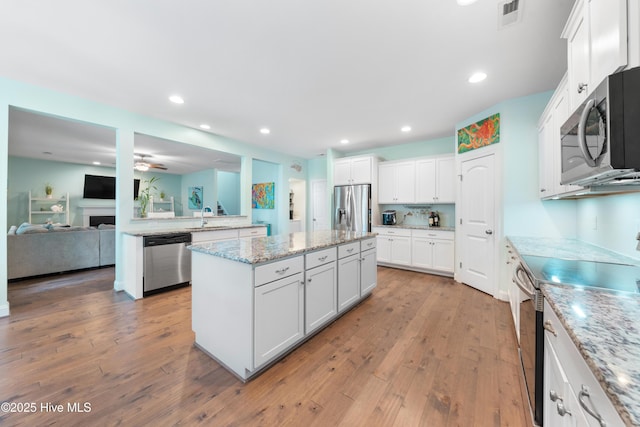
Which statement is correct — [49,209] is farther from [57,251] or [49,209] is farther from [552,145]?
[552,145]

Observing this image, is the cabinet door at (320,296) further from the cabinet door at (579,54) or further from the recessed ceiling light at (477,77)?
the recessed ceiling light at (477,77)

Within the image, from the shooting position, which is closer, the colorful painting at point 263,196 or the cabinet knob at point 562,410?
the cabinet knob at point 562,410

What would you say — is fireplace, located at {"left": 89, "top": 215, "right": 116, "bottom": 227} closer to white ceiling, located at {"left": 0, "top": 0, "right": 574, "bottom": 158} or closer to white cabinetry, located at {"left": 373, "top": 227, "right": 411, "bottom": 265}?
white ceiling, located at {"left": 0, "top": 0, "right": 574, "bottom": 158}

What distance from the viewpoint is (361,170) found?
16.9 ft

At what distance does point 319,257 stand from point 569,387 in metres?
1.66

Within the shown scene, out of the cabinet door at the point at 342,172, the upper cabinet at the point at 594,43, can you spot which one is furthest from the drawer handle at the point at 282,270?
the cabinet door at the point at 342,172

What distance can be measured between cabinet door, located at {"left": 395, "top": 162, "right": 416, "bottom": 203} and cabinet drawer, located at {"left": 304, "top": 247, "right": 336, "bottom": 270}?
Answer: 9.44 feet

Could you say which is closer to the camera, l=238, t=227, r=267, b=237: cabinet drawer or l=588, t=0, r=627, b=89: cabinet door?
l=588, t=0, r=627, b=89: cabinet door

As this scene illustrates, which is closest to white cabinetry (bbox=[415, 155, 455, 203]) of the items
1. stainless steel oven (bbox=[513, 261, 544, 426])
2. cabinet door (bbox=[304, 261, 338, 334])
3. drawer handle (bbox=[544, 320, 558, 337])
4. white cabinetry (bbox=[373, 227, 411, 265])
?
white cabinetry (bbox=[373, 227, 411, 265])

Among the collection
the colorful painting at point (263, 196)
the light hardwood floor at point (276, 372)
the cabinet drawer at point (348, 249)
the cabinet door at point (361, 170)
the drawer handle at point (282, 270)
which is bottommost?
the light hardwood floor at point (276, 372)

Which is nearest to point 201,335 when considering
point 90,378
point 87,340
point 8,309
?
point 90,378

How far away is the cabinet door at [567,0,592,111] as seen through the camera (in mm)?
1271

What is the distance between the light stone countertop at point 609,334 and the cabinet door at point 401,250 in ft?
11.4

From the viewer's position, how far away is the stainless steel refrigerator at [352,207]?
4949mm
